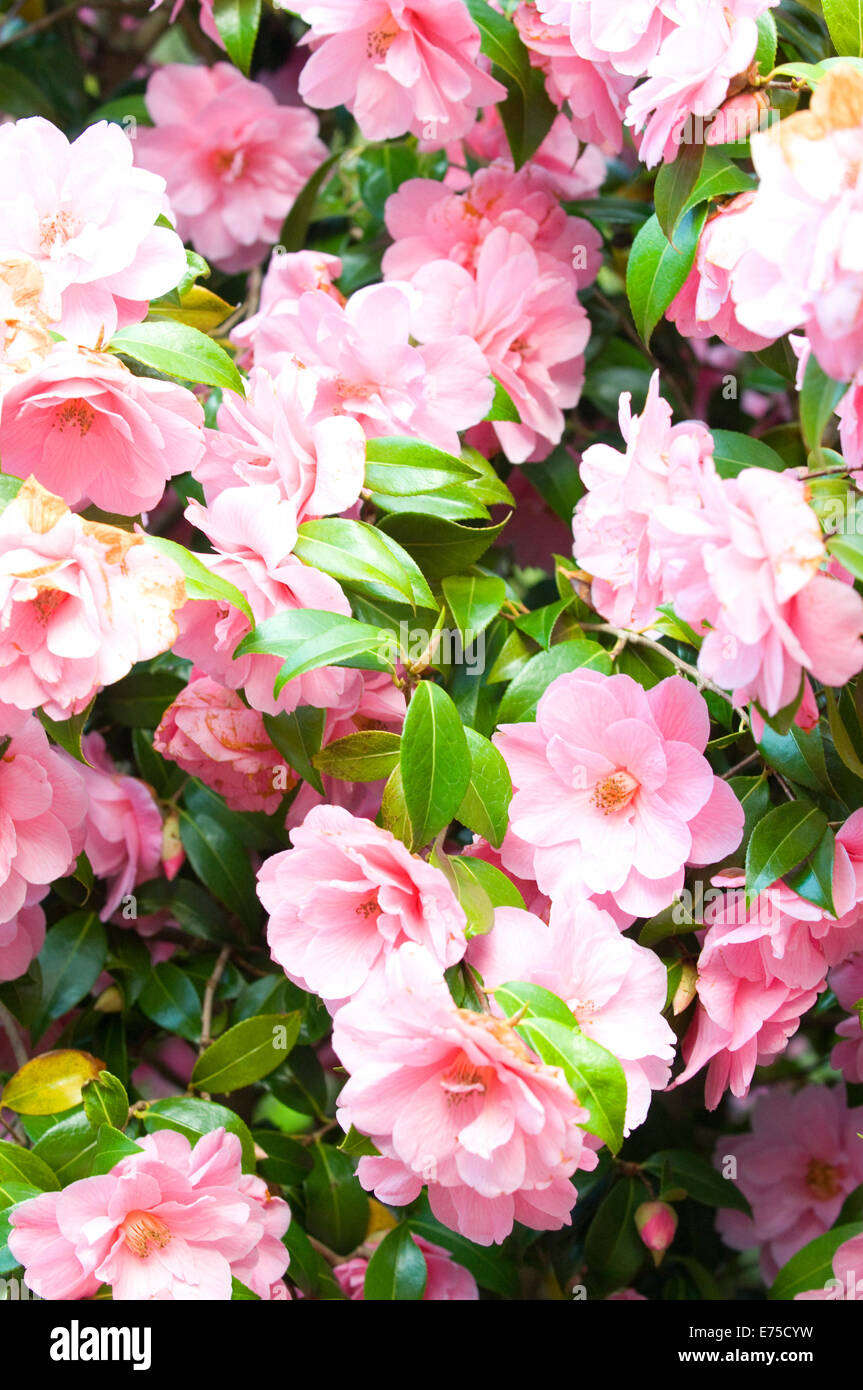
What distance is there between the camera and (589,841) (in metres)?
0.78

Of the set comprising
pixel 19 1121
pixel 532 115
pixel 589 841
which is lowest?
pixel 19 1121

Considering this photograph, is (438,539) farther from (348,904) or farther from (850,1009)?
(850,1009)

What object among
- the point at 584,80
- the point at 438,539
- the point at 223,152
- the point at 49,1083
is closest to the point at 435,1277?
the point at 49,1083

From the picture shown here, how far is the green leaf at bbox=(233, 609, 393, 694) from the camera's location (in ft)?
2.22

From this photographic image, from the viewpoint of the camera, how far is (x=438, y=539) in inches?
34.1

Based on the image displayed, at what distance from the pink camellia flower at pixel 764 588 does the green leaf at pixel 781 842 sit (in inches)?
6.7

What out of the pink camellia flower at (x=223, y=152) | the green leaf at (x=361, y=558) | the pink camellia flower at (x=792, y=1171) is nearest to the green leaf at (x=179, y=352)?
the green leaf at (x=361, y=558)

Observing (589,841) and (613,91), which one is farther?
(613,91)

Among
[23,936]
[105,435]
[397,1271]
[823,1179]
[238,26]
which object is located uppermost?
[238,26]

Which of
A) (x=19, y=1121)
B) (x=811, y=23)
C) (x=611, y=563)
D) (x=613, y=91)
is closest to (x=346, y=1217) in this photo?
(x=19, y=1121)

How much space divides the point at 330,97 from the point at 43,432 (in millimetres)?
436

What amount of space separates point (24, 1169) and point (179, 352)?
540 millimetres

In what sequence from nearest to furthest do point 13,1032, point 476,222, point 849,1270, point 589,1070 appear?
1. point 589,1070
2. point 849,1270
3. point 13,1032
4. point 476,222

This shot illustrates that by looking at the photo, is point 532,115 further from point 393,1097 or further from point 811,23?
point 393,1097
